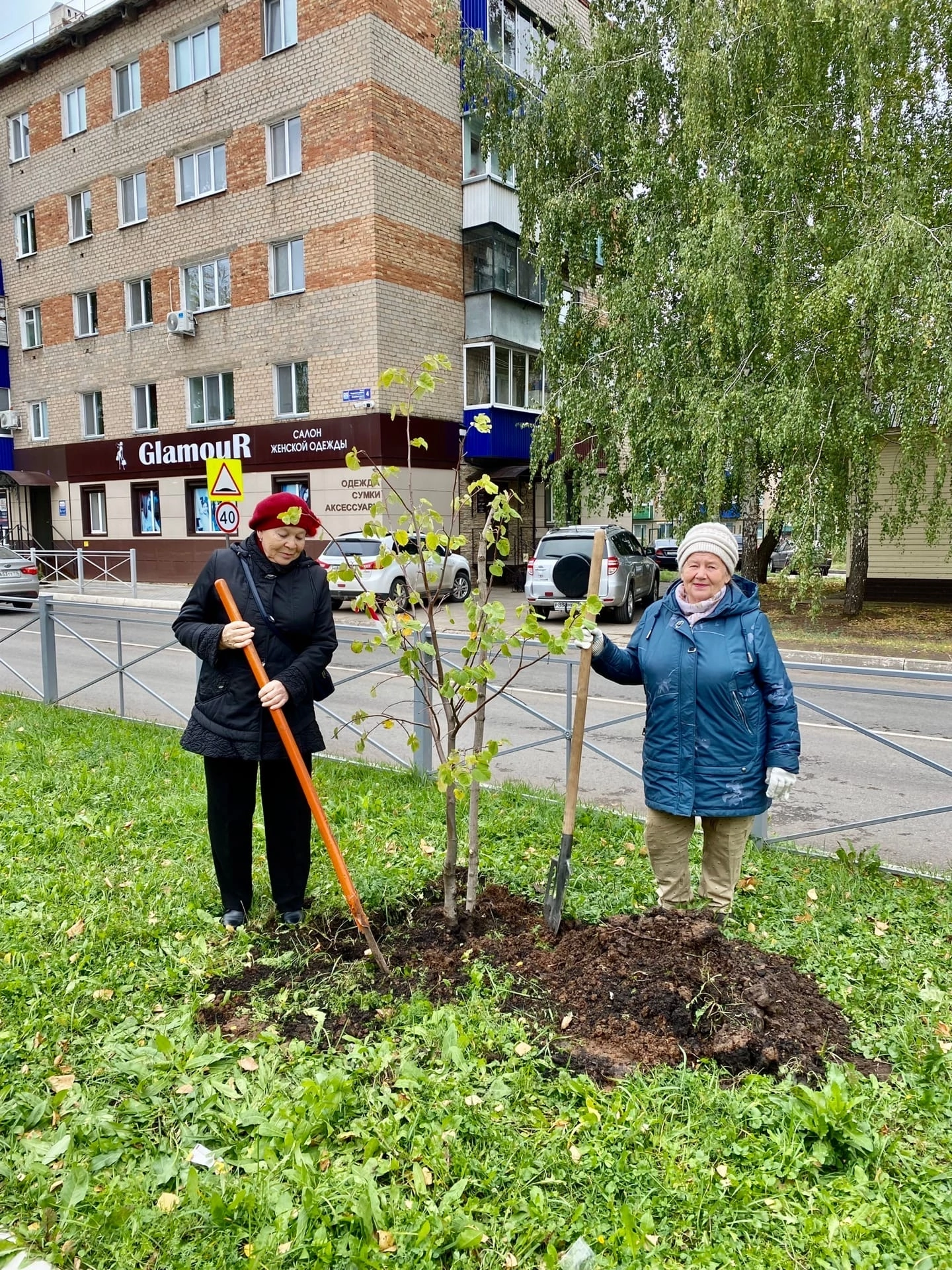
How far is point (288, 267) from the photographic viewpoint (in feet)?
70.3

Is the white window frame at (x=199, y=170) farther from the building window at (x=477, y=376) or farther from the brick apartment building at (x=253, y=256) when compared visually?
the building window at (x=477, y=376)

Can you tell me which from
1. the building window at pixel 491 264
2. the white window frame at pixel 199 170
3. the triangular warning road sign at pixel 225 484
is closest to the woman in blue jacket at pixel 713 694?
the triangular warning road sign at pixel 225 484

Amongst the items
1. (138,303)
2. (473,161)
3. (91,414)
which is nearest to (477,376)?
(473,161)

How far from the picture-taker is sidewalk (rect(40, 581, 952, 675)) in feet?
37.7

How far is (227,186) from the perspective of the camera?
72.7 ft

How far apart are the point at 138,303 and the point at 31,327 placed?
229 inches

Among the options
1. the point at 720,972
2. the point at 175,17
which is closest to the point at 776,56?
the point at 720,972

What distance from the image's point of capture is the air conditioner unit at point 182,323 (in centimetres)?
2309

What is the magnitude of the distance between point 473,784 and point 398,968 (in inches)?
29.7

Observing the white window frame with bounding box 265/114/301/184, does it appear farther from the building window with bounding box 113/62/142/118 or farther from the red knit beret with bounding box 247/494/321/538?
the red knit beret with bounding box 247/494/321/538

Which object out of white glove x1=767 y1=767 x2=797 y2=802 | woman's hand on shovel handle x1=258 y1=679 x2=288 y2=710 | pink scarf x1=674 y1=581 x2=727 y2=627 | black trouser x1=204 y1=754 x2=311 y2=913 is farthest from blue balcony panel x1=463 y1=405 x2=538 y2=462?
white glove x1=767 y1=767 x2=797 y2=802

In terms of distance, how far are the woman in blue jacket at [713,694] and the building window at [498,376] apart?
64.0 feet

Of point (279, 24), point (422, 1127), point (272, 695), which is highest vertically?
point (279, 24)

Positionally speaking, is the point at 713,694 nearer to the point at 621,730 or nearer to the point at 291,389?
the point at 621,730
